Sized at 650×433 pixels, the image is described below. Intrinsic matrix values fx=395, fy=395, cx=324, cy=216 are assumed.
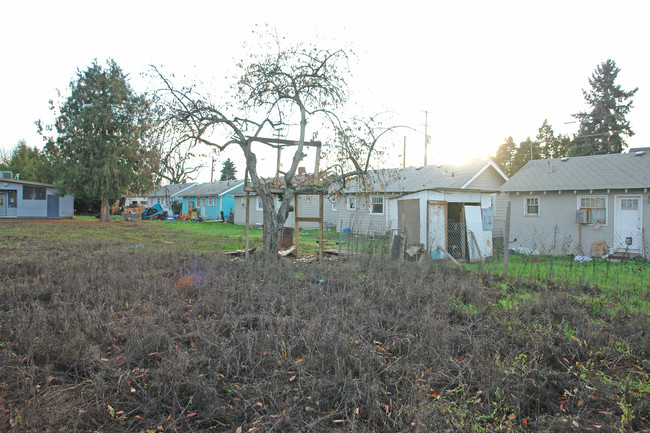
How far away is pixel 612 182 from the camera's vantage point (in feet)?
48.1

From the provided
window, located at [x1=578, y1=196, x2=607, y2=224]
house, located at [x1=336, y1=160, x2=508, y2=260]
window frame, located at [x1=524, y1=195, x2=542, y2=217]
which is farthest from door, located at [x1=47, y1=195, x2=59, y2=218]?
window, located at [x1=578, y1=196, x2=607, y2=224]

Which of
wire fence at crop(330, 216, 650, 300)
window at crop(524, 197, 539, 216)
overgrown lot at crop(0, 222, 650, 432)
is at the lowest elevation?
overgrown lot at crop(0, 222, 650, 432)

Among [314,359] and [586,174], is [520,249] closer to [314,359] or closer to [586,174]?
[586,174]

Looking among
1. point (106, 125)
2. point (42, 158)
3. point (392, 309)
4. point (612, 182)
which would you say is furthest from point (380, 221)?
point (42, 158)

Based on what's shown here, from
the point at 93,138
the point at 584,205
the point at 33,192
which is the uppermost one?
the point at 93,138

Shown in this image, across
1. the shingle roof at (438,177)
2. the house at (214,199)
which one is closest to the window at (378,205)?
the shingle roof at (438,177)

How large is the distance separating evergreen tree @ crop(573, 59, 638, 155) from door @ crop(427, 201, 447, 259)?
3015 cm

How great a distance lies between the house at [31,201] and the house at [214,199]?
10.6 metres

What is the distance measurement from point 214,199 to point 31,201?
49.0ft

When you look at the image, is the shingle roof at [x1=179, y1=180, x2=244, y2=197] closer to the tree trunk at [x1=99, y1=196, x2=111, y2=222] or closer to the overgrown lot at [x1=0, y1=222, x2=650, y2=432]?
the tree trunk at [x1=99, y1=196, x2=111, y2=222]

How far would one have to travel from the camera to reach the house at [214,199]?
35281 millimetres

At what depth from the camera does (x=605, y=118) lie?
35406 millimetres

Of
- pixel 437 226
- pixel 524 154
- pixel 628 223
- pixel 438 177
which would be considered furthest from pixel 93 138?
pixel 524 154

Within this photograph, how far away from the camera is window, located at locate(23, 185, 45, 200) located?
1302 inches
